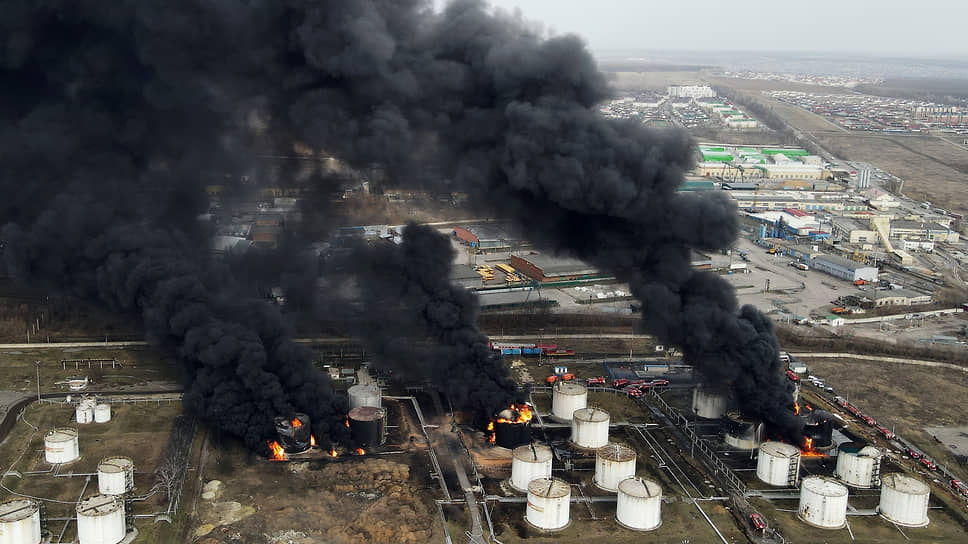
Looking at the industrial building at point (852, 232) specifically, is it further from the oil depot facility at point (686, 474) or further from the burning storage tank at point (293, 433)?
the burning storage tank at point (293, 433)

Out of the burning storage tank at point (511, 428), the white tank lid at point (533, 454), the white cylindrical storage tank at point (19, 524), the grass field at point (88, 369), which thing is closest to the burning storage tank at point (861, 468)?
the white tank lid at point (533, 454)

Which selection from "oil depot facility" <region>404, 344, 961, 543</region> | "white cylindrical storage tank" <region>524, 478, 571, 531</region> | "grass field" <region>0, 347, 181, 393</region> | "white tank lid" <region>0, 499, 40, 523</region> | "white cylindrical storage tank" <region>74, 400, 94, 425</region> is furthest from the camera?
"grass field" <region>0, 347, 181, 393</region>

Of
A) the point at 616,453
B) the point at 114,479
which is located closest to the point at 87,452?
the point at 114,479

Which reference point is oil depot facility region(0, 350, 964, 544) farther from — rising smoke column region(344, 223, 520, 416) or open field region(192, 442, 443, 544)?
rising smoke column region(344, 223, 520, 416)

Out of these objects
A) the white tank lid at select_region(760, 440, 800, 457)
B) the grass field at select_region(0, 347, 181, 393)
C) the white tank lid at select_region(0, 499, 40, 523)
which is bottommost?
the grass field at select_region(0, 347, 181, 393)

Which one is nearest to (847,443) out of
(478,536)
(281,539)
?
(478,536)

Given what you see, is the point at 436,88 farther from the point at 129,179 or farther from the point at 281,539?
the point at 281,539

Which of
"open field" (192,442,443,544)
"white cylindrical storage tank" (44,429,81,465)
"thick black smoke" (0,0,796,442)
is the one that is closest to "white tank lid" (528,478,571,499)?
"open field" (192,442,443,544)
